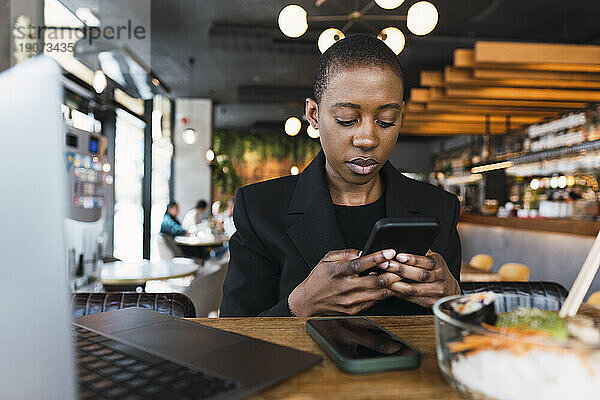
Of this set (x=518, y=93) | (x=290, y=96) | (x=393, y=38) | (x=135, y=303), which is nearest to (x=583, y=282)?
(x=135, y=303)

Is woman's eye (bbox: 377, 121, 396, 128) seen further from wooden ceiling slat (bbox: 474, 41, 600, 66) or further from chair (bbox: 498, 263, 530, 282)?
wooden ceiling slat (bbox: 474, 41, 600, 66)

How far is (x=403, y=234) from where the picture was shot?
2.79 ft

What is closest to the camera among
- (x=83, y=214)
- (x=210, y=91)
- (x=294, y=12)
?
(x=294, y=12)

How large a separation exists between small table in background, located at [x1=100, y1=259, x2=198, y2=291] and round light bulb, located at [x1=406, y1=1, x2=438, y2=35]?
241cm

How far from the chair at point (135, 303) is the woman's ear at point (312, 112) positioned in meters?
0.64

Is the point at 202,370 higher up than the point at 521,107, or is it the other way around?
the point at 521,107

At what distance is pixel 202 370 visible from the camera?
1.91 feet

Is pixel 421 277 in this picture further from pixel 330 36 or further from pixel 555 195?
pixel 555 195

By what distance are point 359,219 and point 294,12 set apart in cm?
245

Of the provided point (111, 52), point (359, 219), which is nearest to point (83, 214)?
point (111, 52)

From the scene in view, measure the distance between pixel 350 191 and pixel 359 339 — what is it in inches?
29.8

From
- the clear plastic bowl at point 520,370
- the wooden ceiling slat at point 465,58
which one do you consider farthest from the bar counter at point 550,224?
the clear plastic bowl at point 520,370

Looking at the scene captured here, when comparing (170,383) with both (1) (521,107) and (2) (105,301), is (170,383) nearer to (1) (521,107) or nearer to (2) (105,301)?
(2) (105,301)

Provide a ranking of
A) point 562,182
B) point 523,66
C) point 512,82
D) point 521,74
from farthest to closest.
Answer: point 562,182 < point 512,82 < point 521,74 < point 523,66
